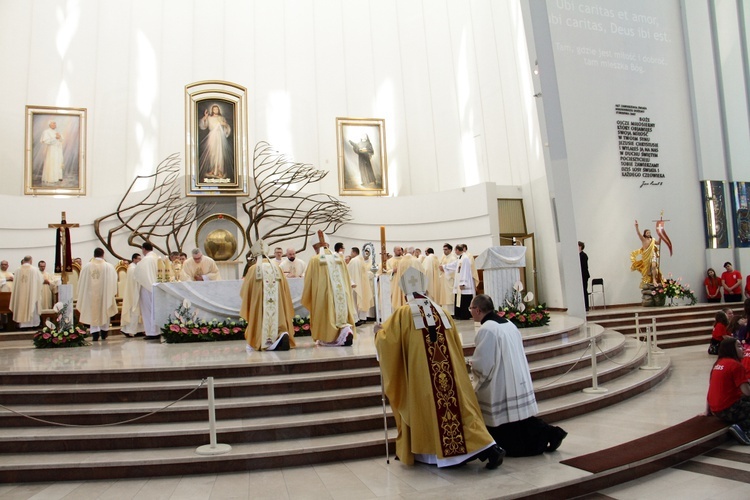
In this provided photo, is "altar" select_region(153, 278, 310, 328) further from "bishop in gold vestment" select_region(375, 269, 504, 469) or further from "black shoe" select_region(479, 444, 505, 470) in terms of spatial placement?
"black shoe" select_region(479, 444, 505, 470)

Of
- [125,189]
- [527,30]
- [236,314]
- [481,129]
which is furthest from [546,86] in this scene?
[125,189]

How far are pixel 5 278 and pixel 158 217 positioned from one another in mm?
3496

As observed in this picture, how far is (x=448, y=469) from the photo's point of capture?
14.4 ft

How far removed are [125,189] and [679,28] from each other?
15.1 metres

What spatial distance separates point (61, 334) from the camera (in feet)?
29.8

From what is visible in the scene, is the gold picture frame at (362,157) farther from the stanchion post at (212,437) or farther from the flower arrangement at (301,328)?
the stanchion post at (212,437)

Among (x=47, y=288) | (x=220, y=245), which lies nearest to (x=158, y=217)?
(x=220, y=245)

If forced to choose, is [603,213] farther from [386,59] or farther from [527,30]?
[386,59]

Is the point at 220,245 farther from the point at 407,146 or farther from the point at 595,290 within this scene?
the point at 595,290

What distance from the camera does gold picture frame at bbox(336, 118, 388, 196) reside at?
16625 mm

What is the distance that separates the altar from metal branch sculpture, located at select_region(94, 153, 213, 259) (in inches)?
180

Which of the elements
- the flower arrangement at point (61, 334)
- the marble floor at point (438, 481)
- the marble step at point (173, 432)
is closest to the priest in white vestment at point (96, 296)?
the flower arrangement at point (61, 334)

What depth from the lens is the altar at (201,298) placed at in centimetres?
951

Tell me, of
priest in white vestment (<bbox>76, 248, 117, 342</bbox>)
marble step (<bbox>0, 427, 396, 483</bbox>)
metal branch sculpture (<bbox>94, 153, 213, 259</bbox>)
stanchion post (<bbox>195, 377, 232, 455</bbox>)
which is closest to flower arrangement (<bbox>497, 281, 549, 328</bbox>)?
marble step (<bbox>0, 427, 396, 483</bbox>)
